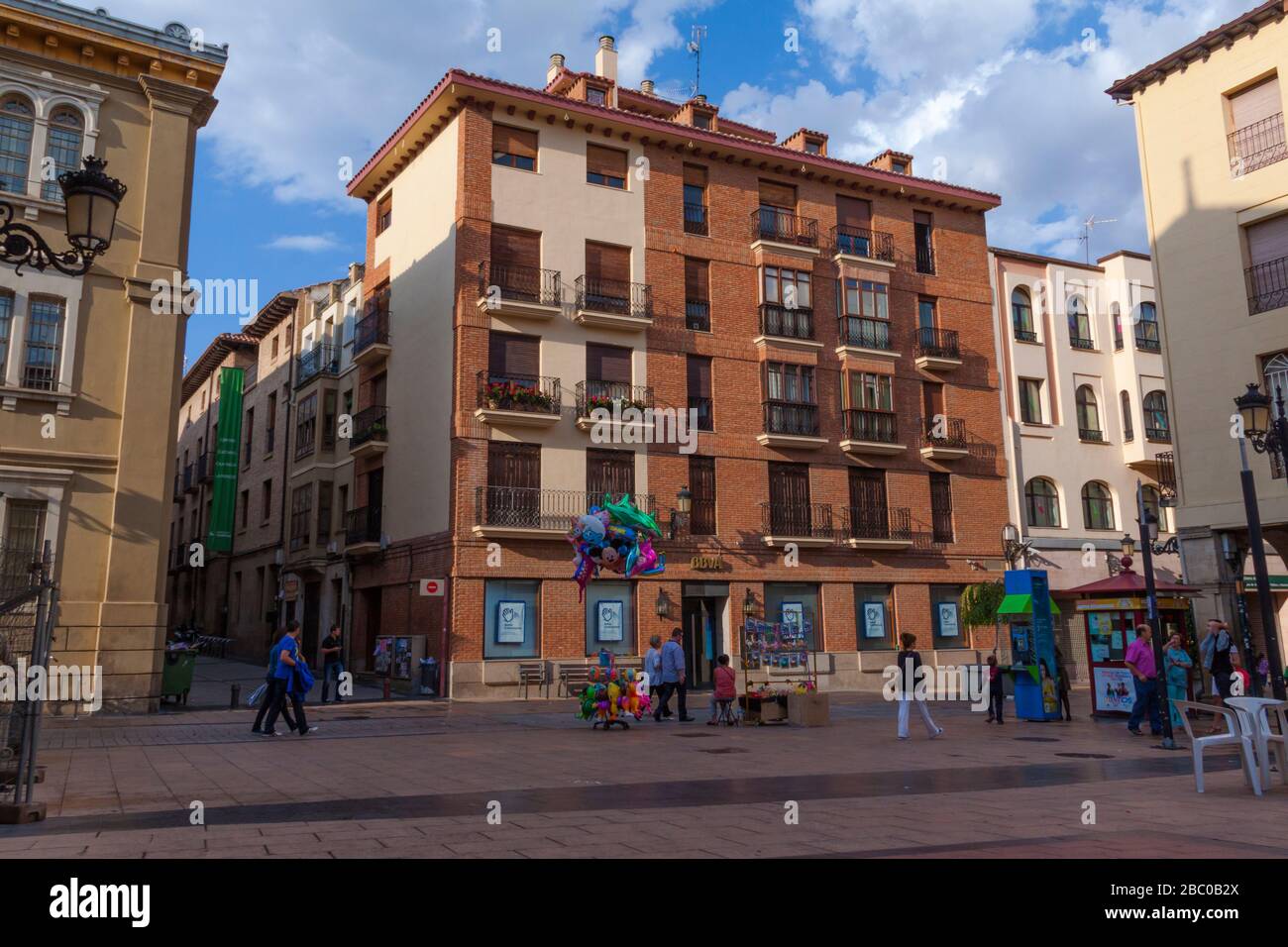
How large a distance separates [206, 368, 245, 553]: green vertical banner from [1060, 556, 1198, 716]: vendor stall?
32.3 meters

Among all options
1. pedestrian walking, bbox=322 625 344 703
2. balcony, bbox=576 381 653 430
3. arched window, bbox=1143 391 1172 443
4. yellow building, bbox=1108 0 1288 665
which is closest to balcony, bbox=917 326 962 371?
arched window, bbox=1143 391 1172 443

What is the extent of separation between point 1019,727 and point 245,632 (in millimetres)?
30732

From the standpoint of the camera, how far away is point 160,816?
7.82 meters

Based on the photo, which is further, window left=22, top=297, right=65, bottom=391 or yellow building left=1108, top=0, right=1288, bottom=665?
yellow building left=1108, top=0, right=1288, bottom=665

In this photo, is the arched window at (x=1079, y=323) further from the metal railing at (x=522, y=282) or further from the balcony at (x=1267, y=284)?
the metal railing at (x=522, y=282)

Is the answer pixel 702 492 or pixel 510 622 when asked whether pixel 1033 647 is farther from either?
pixel 510 622

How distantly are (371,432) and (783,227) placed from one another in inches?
577

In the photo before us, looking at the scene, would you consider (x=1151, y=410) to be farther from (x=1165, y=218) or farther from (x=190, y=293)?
(x=190, y=293)

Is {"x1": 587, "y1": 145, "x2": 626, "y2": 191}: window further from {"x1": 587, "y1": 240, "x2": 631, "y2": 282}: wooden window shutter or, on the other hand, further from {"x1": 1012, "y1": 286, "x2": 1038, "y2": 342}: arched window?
{"x1": 1012, "y1": 286, "x2": 1038, "y2": 342}: arched window

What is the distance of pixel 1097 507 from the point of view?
33531mm

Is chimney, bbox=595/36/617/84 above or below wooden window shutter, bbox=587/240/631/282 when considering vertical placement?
above

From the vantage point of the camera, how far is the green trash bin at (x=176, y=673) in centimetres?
1916

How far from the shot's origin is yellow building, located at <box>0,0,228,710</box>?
18.2 m

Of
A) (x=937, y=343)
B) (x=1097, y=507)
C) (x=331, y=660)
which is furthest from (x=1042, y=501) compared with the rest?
(x=331, y=660)
